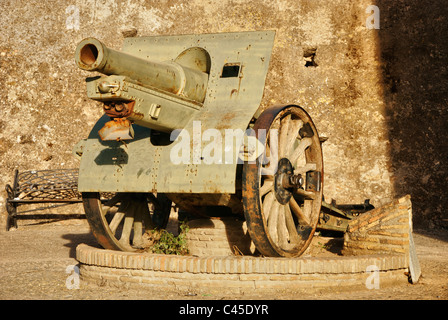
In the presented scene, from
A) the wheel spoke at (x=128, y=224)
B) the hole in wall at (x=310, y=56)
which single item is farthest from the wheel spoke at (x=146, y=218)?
the hole in wall at (x=310, y=56)

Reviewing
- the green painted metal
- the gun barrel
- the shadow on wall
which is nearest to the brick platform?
the green painted metal

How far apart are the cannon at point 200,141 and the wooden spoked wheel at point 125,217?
0.05 ft

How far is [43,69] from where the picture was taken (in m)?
11.0

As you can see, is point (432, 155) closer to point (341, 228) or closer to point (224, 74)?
point (341, 228)

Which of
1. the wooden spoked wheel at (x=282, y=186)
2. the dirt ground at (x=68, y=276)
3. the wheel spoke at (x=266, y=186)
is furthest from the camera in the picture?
the wheel spoke at (x=266, y=186)

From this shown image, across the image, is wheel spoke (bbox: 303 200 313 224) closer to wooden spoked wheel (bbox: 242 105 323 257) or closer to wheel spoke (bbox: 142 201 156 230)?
wooden spoked wheel (bbox: 242 105 323 257)

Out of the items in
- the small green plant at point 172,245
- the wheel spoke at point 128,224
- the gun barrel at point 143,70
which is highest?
the gun barrel at point 143,70

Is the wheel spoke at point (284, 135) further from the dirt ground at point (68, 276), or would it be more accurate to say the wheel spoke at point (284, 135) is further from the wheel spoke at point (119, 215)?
the wheel spoke at point (119, 215)

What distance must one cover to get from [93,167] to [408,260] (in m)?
3.05

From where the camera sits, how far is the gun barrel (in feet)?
13.5

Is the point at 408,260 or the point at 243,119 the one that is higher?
the point at 243,119

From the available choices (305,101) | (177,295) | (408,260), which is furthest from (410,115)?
(177,295)

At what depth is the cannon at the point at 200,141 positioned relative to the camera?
14.9ft

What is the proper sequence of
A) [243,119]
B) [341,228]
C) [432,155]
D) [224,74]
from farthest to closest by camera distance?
[432,155] < [341,228] < [224,74] < [243,119]
